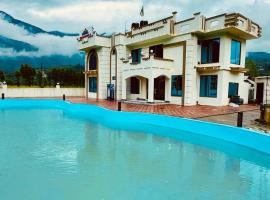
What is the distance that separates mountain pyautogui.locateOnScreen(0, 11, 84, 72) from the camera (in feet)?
465

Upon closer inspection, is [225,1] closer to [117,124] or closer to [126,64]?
[126,64]

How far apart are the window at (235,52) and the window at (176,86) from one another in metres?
3.70

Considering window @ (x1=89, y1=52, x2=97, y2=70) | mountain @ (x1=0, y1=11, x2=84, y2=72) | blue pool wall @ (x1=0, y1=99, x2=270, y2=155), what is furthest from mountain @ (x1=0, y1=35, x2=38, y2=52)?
blue pool wall @ (x1=0, y1=99, x2=270, y2=155)

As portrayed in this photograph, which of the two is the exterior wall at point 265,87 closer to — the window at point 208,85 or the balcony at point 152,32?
the window at point 208,85

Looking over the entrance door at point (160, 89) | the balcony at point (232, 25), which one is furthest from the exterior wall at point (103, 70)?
the balcony at point (232, 25)

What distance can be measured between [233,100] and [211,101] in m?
1.51

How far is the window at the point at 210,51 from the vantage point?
15.1 meters

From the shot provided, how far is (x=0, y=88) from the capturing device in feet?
78.6

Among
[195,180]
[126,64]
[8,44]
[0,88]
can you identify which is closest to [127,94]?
[126,64]

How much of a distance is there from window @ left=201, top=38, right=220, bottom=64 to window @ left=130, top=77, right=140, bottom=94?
6.08 m

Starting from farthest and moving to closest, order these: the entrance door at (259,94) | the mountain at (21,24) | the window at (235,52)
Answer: the mountain at (21,24) → the entrance door at (259,94) → the window at (235,52)

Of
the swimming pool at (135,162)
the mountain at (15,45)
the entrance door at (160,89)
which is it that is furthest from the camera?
the mountain at (15,45)

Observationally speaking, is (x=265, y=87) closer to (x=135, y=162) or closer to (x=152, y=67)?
(x=152, y=67)

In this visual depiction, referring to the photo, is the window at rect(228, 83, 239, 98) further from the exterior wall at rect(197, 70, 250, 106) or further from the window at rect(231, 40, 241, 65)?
the window at rect(231, 40, 241, 65)
